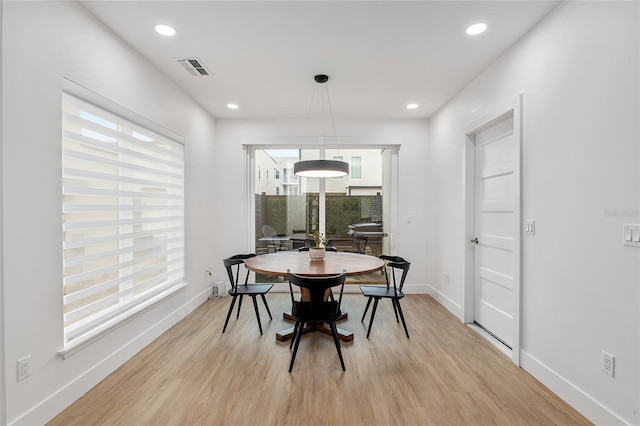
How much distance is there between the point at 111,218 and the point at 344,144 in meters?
3.20

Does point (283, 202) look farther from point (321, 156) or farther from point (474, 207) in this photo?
point (474, 207)

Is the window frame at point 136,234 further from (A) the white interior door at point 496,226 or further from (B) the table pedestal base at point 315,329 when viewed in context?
(A) the white interior door at point 496,226

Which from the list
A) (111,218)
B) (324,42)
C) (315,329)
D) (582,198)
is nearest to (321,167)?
(324,42)

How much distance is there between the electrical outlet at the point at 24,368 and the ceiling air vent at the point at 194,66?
2539mm

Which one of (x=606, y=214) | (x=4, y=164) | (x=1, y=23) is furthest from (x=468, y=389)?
(x=1, y=23)

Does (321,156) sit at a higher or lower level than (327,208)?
higher

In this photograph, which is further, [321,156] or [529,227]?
[321,156]

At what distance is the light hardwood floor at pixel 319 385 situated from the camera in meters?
1.85

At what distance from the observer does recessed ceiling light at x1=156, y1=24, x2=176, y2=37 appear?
2.34 meters

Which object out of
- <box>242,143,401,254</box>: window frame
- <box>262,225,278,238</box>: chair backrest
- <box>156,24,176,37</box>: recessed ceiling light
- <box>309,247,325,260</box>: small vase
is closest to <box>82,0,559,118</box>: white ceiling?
<box>156,24,176,37</box>: recessed ceiling light

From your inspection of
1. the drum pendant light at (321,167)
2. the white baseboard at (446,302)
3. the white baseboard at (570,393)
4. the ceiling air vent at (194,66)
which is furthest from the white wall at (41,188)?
the white baseboard at (446,302)

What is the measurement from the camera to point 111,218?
97.5 inches

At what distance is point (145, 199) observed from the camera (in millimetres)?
2932

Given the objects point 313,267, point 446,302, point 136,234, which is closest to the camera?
point 136,234
